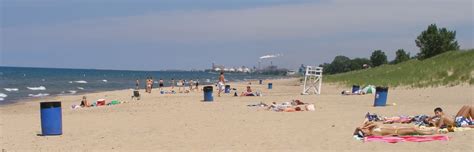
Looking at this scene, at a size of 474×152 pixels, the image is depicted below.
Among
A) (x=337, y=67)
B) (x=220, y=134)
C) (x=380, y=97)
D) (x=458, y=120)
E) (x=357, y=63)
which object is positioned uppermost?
(x=357, y=63)

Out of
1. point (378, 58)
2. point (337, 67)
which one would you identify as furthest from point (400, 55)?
point (337, 67)

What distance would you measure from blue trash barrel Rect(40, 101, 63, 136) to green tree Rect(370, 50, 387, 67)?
112 meters

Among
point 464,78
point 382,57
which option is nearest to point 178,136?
point 464,78

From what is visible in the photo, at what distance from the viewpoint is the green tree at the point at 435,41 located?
78375 millimetres

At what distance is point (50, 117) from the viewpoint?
40.4 ft

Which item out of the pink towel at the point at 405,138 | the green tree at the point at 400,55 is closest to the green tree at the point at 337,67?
the green tree at the point at 400,55

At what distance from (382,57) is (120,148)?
116 meters

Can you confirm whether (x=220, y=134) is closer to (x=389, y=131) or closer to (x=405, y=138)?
(x=389, y=131)

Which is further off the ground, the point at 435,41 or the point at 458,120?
the point at 435,41

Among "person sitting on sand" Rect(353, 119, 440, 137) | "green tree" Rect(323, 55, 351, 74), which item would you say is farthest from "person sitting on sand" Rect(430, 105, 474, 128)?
"green tree" Rect(323, 55, 351, 74)

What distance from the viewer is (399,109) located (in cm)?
1744

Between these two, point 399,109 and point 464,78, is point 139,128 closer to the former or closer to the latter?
point 399,109

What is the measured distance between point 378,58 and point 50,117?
114 metres

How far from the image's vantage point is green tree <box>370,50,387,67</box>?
12077cm
